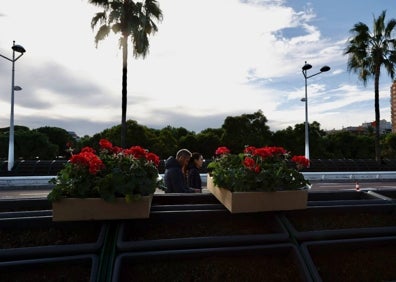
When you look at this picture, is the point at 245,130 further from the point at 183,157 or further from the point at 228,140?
the point at 183,157

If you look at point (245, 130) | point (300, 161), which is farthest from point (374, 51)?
point (300, 161)

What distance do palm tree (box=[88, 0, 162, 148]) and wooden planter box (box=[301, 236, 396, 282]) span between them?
17.6 meters

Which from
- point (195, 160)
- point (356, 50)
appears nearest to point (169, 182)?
point (195, 160)

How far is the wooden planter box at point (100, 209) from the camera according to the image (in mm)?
2326

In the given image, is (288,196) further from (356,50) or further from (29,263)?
(356,50)

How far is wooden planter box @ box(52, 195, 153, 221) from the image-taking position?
233cm

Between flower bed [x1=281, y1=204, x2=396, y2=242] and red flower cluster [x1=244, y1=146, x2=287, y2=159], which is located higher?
red flower cluster [x1=244, y1=146, x2=287, y2=159]

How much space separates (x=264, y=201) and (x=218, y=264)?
0.71 meters

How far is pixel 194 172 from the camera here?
243 inches

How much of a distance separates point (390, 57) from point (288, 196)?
2587 cm

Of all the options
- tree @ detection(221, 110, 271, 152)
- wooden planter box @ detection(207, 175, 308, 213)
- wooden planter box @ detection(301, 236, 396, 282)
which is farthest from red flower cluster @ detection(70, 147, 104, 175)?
tree @ detection(221, 110, 271, 152)

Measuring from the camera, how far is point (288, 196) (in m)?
2.63

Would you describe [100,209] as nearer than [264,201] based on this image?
Yes

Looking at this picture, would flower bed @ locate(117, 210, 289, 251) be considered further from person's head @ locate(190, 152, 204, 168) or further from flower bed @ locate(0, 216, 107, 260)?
person's head @ locate(190, 152, 204, 168)
